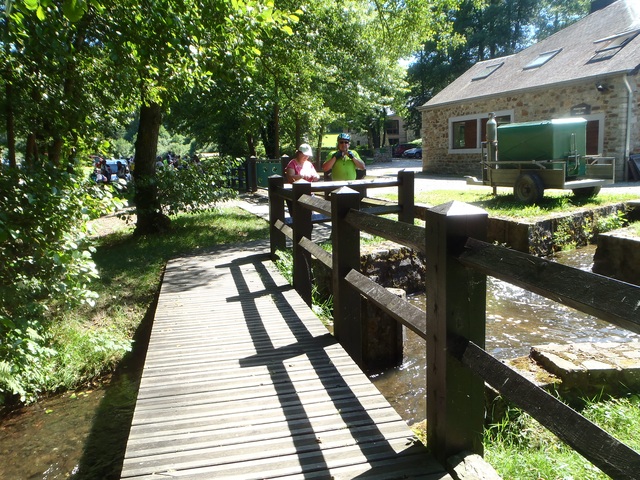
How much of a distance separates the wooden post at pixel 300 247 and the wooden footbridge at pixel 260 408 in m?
0.58

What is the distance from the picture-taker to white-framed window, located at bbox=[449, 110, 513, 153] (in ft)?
72.5

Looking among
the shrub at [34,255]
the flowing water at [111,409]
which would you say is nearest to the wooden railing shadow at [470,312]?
the flowing water at [111,409]

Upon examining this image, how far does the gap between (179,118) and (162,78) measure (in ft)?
57.7

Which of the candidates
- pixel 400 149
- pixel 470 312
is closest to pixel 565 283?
pixel 470 312

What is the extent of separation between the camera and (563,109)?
1880 cm

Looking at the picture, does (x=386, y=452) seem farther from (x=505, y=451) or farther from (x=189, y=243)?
(x=189, y=243)

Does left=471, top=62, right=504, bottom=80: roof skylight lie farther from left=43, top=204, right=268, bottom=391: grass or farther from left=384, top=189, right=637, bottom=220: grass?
left=43, top=204, right=268, bottom=391: grass

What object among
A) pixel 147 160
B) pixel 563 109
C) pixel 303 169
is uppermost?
pixel 563 109

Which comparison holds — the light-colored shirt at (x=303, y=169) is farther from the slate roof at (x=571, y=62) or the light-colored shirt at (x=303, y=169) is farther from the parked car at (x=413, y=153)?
the parked car at (x=413, y=153)

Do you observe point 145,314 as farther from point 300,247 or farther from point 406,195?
point 406,195

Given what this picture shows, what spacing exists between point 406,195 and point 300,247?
2430 millimetres

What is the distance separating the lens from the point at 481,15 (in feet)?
147

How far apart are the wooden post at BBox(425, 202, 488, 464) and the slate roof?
16.9m

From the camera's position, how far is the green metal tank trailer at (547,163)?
11711 mm
